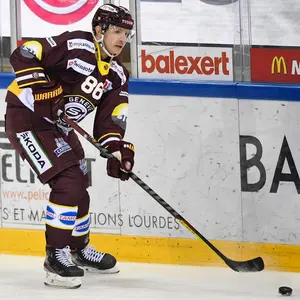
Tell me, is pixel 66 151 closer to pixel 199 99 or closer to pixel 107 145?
pixel 107 145

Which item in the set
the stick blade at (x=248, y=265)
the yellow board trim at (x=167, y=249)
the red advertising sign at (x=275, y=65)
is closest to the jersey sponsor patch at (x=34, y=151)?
the yellow board trim at (x=167, y=249)

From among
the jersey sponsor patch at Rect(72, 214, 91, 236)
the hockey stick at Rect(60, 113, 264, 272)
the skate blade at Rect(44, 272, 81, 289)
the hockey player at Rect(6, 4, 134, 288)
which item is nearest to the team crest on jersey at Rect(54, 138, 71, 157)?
the hockey player at Rect(6, 4, 134, 288)

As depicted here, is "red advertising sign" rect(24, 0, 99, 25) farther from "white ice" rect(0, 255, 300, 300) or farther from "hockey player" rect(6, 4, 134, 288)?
"white ice" rect(0, 255, 300, 300)

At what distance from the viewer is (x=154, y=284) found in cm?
550

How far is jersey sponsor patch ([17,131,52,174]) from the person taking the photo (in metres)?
5.40

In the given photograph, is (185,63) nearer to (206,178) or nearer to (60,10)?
(206,178)

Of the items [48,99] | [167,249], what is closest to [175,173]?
[167,249]

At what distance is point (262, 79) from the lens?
19.0ft

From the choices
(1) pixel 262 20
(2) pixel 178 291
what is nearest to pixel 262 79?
(1) pixel 262 20

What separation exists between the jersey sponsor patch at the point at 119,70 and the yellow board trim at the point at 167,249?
2.80ft

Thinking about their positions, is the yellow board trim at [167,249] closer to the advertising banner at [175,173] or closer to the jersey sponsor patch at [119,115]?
the advertising banner at [175,173]

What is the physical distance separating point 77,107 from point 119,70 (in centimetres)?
24

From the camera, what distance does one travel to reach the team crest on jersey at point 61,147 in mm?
5398

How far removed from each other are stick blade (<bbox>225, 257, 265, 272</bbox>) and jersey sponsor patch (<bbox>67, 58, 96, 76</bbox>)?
39.3 inches
